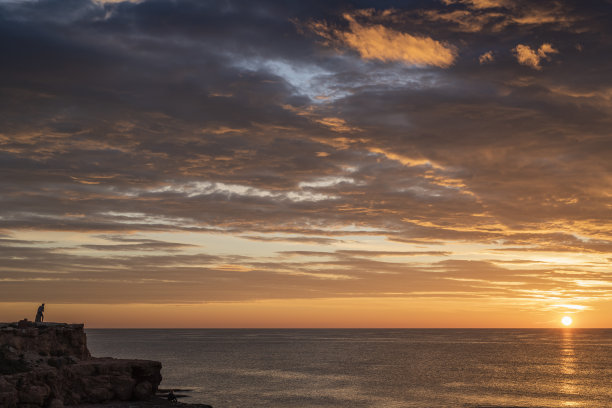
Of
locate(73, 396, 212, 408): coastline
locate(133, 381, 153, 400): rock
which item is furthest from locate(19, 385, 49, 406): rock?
locate(133, 381, 153, 400): rock

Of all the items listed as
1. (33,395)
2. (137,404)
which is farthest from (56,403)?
(137,404)

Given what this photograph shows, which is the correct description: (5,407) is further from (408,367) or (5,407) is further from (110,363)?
(408,367)

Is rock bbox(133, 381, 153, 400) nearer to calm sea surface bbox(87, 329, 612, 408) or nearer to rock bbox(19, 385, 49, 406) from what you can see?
calm sea surface bbox(87, 329, 612, 408)

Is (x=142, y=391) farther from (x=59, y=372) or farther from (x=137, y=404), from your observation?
(x=59, y=372)

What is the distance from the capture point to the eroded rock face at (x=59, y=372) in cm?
5062

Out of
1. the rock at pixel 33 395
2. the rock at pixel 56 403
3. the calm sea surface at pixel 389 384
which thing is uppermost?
the rock at pixel 33 395

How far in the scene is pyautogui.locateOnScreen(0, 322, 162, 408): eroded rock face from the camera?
5062 centimetres

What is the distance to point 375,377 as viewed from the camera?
10519cm

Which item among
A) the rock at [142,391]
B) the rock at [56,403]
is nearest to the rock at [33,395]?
the rock at [56,403]

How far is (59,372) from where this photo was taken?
56469 millimetres

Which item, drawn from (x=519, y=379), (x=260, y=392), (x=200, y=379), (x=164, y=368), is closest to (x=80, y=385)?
(x=260, y=392)

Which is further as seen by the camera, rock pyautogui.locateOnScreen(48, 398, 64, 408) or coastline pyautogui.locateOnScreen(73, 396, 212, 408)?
coastline pyautogui.locateOnScreen(73, 396, 212, 408)

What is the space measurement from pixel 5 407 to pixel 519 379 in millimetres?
88022

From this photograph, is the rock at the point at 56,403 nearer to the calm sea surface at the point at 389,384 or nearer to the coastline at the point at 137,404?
the coastline at the point at 137,404
